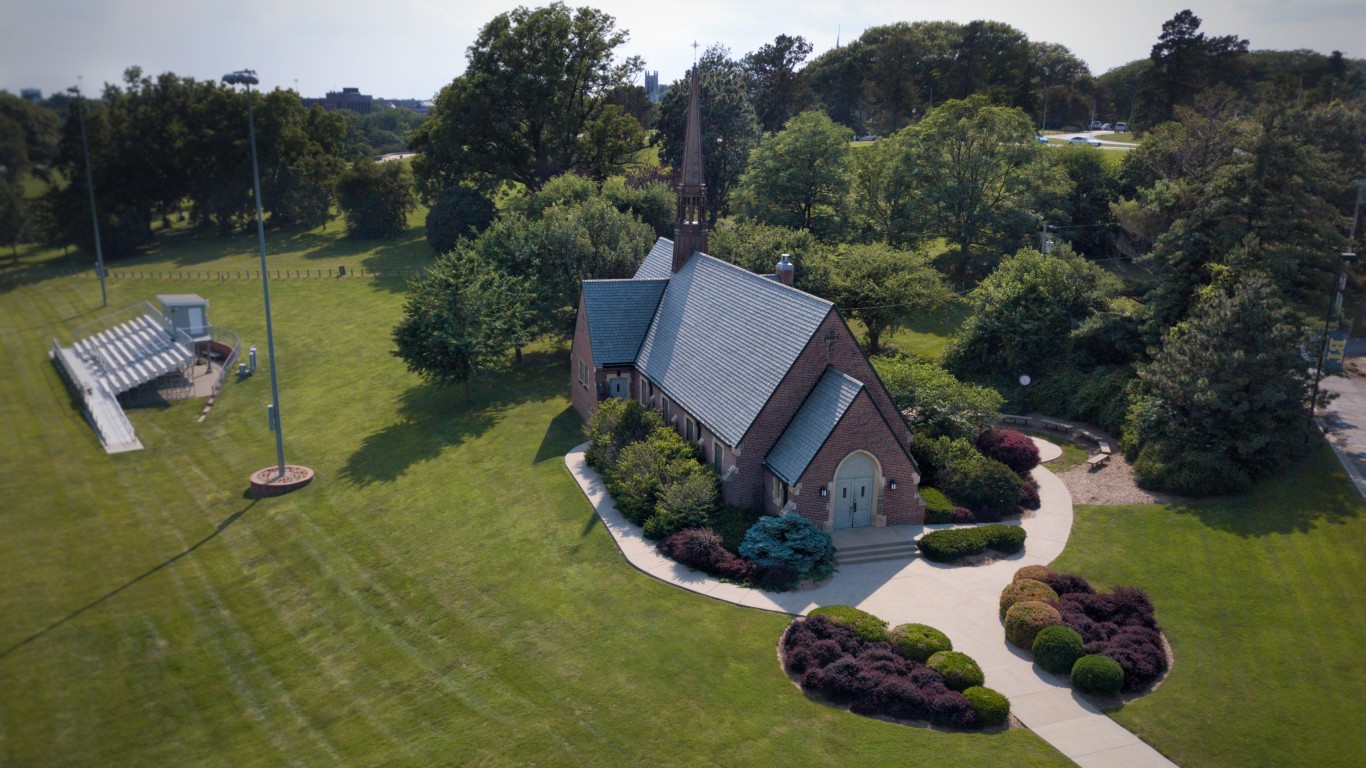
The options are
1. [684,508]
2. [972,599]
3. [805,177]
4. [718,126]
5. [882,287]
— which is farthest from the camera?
[718,126]

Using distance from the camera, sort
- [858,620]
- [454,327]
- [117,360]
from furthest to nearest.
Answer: [117,360], [454,327], [858,620]

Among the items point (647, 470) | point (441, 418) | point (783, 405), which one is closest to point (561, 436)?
point (441, 418)

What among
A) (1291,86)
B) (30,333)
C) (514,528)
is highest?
(1291,86)

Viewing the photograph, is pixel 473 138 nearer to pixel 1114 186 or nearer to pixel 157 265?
pixel 157 265

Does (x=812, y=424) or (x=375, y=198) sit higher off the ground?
(x=375, y=198)

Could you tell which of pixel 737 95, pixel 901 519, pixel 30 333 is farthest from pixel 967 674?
pixel 737 95

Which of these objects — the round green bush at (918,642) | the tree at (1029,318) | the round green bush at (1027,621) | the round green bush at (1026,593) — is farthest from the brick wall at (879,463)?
the tree at (1029,318)

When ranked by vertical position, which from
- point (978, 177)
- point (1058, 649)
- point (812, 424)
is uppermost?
point (978, 177)

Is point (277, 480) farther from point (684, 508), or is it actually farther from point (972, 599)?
point (972, 599)
